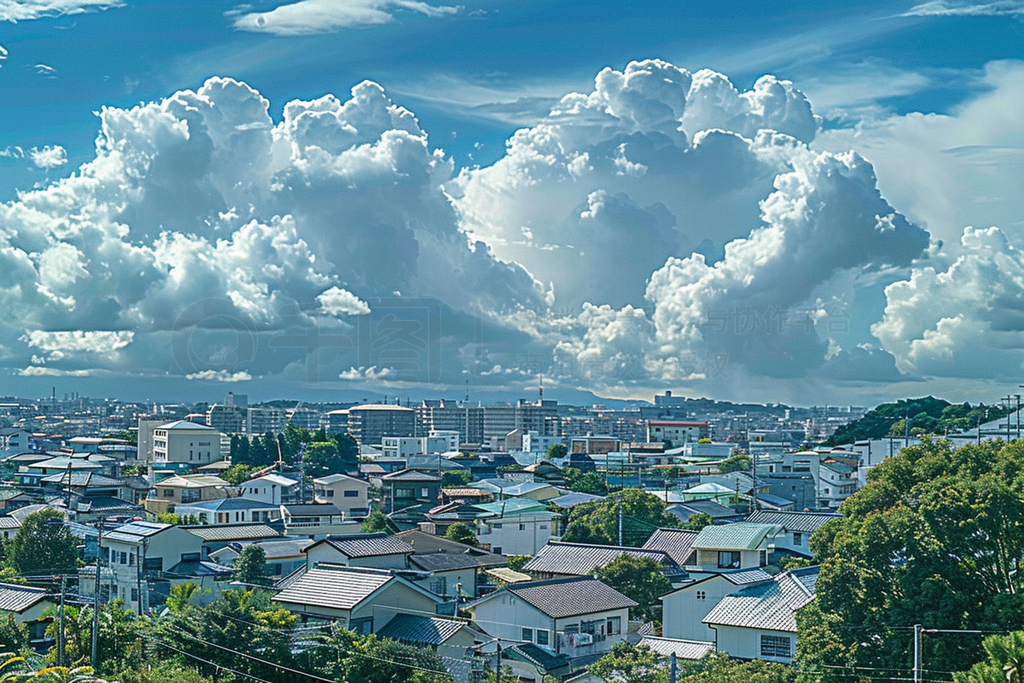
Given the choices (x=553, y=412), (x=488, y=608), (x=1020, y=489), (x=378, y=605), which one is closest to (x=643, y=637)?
(x=488, y=608)

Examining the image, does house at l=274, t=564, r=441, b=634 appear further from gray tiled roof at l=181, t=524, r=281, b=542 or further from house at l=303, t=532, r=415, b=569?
gray tiled roof at l=181, t=524, r=281, b=542

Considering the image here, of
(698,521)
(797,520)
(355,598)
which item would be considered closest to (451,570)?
(355,598)

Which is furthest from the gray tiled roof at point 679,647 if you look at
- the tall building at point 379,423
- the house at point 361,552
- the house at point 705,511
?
the tall building at point 379,423

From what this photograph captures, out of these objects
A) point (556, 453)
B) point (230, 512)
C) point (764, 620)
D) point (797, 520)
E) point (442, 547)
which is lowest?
point (556, 453)

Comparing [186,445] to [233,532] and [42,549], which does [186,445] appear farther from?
[42,549]

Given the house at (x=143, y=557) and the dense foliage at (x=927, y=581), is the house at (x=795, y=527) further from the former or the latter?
the house at (x=143, y=557)

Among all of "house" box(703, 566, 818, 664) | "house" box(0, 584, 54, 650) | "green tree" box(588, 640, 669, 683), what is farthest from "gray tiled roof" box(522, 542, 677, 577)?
"house" box(0, 584, 54, 650)
